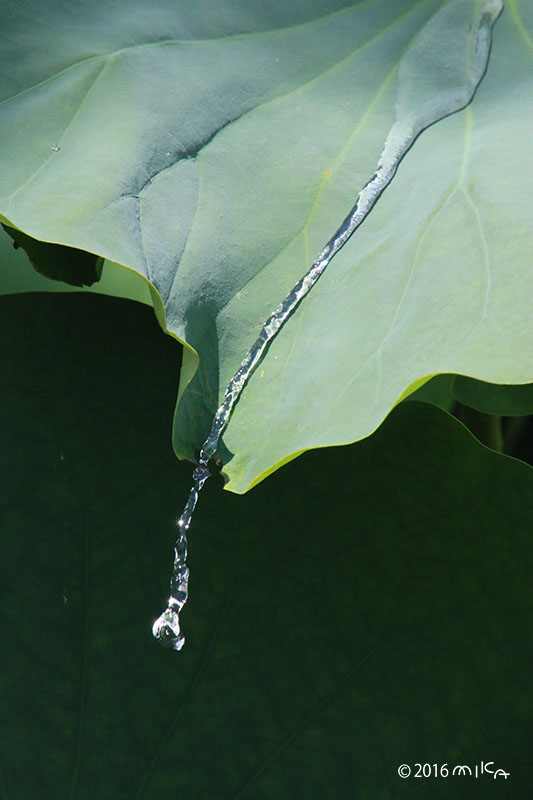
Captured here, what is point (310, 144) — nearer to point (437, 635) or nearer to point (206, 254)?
point (206, 254)

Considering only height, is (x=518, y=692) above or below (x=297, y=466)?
below

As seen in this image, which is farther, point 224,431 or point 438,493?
point 438,493

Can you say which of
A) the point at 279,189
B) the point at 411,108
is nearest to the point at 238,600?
the point at 279,189

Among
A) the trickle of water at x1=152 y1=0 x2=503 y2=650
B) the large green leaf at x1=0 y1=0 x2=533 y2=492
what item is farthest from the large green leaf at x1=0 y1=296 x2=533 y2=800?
the large green leaf at x1=0 y1=0 x2=533 y2=492

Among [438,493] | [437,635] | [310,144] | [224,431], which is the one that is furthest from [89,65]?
[437,635]

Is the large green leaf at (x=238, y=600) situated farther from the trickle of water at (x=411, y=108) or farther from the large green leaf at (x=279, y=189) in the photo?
the large green leaf at (x=279, y=189)

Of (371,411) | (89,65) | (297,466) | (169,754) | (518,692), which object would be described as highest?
(89,65)
